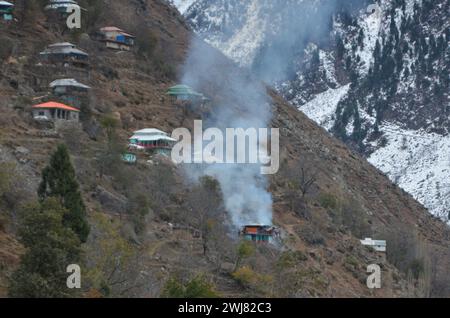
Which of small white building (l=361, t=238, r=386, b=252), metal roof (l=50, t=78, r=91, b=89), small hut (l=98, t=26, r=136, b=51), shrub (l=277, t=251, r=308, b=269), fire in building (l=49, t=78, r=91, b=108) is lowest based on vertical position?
shrub (l=277, t=251, r=308, b=269)

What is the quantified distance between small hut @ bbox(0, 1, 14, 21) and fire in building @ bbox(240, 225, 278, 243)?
1239 inches

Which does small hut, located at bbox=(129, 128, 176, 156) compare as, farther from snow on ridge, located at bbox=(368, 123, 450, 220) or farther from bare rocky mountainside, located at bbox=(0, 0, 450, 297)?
snow on ridge, located at bbox=(368, 123, 450, 220)

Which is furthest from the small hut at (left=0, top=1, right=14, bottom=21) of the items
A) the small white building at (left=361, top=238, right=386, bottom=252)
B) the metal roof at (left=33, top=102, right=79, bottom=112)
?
the small white building at (left=361, top=238, right=386, bottom=252)

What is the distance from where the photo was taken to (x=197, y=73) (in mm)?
105125

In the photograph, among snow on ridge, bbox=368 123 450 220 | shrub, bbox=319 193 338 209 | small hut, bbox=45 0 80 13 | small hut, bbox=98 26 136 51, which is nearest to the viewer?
shrub, bbox=319 193 338 209

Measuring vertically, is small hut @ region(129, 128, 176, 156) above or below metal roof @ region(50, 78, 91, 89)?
below

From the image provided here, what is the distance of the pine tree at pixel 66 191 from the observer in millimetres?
53562

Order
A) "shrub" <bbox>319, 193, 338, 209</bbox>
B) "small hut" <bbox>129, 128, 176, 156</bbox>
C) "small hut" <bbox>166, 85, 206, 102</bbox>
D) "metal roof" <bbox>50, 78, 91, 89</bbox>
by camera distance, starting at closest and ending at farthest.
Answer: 1. "small hut" <bbox>129, 128, 176, 156</bbox>
2. "metal roof" <bbox>50, 78, 91, 89</bbox>
3. "shrub" <bbox>319, 193, 338, 209</bbox>
4. "small hut" <bbox>166, 85, 206, 102</bbox>

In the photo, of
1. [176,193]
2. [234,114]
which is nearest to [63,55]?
[234,114]

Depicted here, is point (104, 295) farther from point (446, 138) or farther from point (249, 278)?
point (446, 138)

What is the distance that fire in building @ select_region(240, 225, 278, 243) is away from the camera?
232 ft

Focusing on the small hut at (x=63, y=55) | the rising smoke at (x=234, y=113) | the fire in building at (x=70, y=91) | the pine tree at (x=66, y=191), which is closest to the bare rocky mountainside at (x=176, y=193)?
the rising smoke at (x=234, y=113)

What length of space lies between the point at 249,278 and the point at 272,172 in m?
25.6
